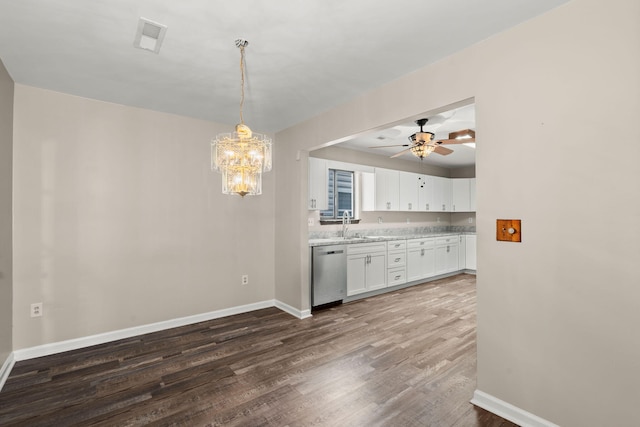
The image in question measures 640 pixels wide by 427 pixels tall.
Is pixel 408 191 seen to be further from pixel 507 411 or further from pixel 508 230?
pixel 507 411

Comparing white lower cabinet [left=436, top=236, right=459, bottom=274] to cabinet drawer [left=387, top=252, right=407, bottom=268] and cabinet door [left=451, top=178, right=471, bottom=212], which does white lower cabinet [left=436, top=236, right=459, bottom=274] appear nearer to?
cabinet door [left=451, top=178, right=471, bottom=212]

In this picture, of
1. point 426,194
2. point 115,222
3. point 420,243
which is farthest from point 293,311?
point 426,194

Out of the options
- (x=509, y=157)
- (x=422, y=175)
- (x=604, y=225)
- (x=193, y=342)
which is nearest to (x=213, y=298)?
(x=193, y=342)

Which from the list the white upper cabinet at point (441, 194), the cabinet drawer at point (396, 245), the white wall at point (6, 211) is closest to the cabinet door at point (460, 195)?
the white upper cabinet at point (441, 194)

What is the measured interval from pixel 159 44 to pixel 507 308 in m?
3.10

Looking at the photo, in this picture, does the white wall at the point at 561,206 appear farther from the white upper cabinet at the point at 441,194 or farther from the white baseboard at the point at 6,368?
the white upper cabinet at the point at 441,194

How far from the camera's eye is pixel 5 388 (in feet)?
7.91

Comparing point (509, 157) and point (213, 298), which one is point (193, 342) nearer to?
point (213, 298)

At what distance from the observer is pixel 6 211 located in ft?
8.84

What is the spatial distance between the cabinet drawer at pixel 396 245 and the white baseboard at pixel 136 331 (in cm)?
203

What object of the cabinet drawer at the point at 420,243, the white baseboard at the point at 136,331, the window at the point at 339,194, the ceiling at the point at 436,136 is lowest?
the white baseboard at the point at 136,331

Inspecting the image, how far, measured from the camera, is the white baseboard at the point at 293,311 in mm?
4008

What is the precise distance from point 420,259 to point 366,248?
1543mm

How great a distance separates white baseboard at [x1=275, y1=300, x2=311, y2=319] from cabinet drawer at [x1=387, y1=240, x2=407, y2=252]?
2.01 meters
